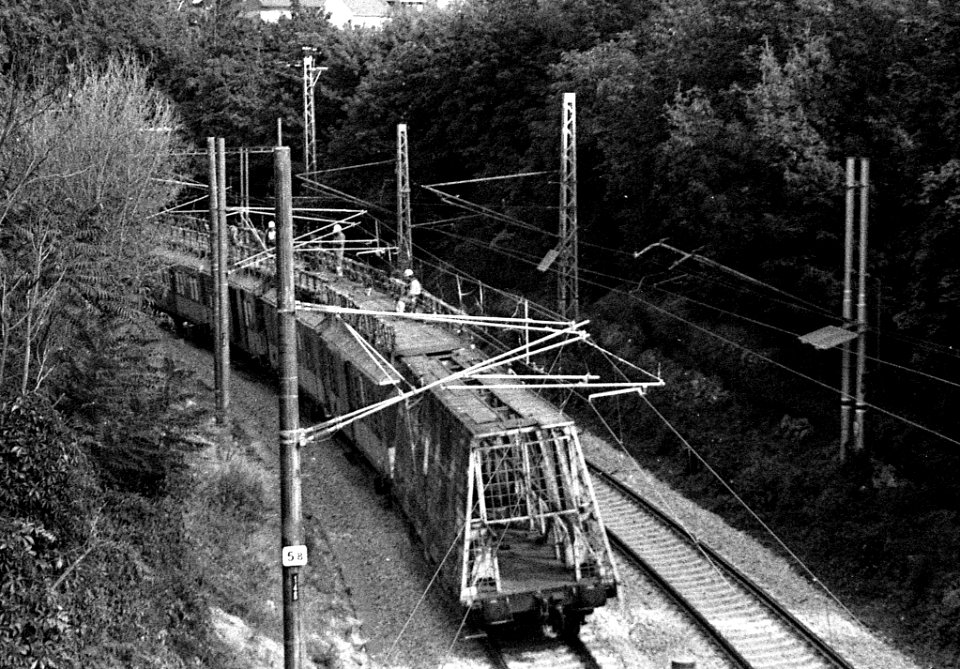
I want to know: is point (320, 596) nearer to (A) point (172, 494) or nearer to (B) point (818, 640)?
(A) point (172, 494)

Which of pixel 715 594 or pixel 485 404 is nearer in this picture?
pixel 485 404

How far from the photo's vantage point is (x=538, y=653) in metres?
14.8

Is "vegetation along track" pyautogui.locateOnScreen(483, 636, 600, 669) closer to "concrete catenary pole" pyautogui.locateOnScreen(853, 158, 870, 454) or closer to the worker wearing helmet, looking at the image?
"concrete catenary pole" pyautogui.locateOnScreen(853, 158, 870, 454)

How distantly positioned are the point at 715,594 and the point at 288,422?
7950 mm

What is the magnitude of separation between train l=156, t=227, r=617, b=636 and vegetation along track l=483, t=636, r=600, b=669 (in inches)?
8.4

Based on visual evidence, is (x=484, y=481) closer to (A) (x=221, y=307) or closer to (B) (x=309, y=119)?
(A) (x=221, y=307)

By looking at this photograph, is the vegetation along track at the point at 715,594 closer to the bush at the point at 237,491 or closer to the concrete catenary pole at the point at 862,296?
the concrete catenary pole at the point at 862,296

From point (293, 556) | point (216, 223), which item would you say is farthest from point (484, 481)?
point (216, 223)

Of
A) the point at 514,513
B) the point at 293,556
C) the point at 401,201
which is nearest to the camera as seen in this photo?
the point at 293,556

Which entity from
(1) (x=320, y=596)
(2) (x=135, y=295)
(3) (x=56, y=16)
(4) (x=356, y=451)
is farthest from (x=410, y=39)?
(1) (x=320, y=596)

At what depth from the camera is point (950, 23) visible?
748 inches

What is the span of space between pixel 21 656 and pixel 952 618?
37.6 feet

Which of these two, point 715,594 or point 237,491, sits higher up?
point 237,491

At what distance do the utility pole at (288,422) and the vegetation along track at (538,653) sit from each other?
3541 mm
